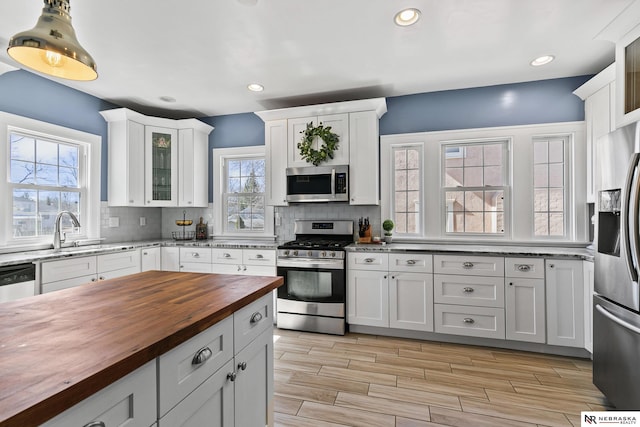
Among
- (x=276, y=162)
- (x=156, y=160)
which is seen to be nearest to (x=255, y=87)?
(x=276, y=162)

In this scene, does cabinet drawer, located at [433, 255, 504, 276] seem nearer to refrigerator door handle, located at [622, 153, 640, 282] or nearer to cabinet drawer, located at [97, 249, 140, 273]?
refrigerator door handle, located at [622, 153, 640, 282]

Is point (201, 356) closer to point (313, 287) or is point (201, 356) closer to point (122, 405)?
point (122, 405)

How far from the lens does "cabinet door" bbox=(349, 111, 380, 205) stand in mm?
3486

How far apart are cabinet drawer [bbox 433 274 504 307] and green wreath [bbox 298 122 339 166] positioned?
5.74 feet

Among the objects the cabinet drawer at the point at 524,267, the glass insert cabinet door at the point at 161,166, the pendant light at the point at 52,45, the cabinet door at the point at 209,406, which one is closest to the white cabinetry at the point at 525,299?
the cabinet drawer at the point at 524,267

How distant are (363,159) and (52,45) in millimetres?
2758

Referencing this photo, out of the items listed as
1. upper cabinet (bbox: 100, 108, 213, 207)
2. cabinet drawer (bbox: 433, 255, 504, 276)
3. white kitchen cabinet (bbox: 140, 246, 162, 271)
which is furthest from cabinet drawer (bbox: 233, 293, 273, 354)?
upper cabinet (bbox: 100, 108, 213, 207)

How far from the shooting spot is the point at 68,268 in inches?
111

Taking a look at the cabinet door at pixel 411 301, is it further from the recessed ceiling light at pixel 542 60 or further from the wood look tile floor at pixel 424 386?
the recessed ceiling light at pixel 542 60

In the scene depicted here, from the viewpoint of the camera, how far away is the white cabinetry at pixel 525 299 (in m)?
2.77

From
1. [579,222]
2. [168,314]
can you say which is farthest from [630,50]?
[168,314]

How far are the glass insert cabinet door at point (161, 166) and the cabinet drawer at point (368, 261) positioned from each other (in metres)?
2.50

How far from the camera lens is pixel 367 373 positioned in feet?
8.13

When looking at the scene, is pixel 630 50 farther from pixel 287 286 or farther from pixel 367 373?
pixel 287 286
